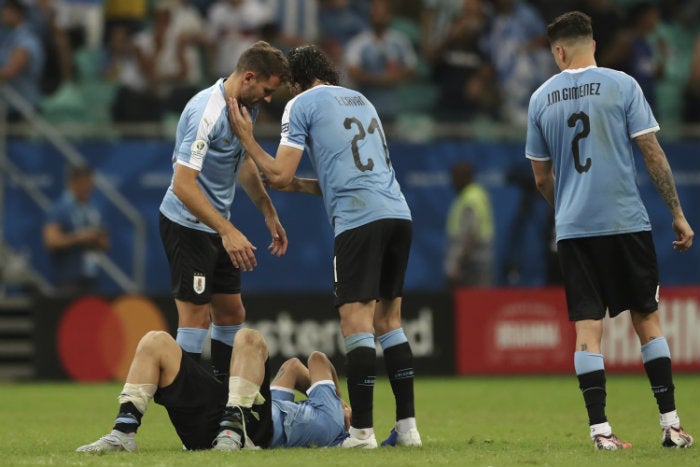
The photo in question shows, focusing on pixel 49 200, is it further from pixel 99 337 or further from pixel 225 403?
pixel 225 403

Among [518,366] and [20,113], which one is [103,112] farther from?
Answer: [518,366]

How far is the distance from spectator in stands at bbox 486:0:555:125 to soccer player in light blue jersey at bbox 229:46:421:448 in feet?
34.5

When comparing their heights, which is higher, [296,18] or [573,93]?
[296,18]

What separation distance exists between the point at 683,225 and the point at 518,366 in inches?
351

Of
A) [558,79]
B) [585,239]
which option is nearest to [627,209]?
[585,239]

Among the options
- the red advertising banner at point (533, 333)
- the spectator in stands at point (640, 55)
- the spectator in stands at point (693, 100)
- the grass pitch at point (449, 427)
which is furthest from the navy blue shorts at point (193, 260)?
the spectator in stands at point (693, 100)

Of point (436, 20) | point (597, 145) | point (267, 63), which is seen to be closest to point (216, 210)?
point (267, 63)

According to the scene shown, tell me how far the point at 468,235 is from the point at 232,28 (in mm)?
4563

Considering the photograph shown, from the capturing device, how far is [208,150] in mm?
9477

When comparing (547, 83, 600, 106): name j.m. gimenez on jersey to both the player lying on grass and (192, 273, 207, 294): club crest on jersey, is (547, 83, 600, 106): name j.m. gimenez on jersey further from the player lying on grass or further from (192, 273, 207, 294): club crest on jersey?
(192, 273, 207, 294): club crest on jersey

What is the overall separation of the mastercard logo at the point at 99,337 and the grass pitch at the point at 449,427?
394 millimetres

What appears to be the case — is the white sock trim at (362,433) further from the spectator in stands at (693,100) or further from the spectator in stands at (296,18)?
the spectator in stands at (693,100)

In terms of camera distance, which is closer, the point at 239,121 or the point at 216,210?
the point at 239,121

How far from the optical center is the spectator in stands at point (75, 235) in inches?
653
